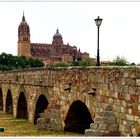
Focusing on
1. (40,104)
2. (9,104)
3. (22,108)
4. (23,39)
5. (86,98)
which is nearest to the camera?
(86,98)

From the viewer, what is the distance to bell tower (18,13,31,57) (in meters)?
151

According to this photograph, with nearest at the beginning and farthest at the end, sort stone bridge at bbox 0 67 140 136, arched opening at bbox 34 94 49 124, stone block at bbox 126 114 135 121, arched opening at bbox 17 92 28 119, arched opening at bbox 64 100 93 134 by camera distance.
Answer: stone block at bbox 126 114 135 121, stone bridge at bbox 0 67 140 136, arched opening at bbox 64 100 93 134, arched opening at bbox 34 94 49 124, arched opening at bbox 17 92 28 119

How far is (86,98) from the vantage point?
1625 cm

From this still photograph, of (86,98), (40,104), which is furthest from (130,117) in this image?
(40,104)

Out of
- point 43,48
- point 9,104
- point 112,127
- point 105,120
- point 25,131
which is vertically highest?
point 43,48

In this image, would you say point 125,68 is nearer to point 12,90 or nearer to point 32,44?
point 12,90

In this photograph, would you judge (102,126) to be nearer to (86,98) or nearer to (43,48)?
(86,98)

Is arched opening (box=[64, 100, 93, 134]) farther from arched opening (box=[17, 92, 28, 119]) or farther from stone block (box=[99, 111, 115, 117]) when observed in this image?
arched opening (box=[17, 92, 28, 119])

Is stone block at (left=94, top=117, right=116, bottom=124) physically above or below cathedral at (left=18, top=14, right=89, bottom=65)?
below

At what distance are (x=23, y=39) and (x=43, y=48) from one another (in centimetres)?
1781

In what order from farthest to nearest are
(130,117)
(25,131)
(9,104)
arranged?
1. (9,104)
2. (25,131)
3. (130,117)

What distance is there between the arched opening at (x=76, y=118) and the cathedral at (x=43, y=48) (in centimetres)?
12790

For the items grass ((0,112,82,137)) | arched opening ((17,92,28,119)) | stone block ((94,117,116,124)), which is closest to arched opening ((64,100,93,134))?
grass ((0,112,82,137))

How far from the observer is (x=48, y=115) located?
→ 19.8 m
